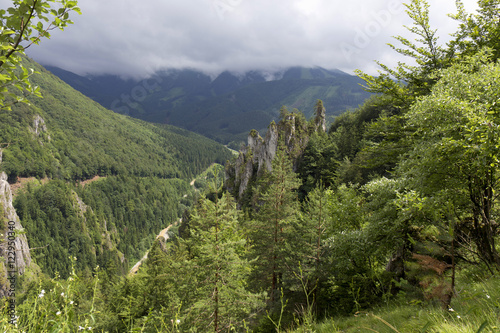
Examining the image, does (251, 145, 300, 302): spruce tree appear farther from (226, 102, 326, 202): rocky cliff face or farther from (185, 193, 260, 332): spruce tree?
(226, 102, 326, 202): rocky cliff face

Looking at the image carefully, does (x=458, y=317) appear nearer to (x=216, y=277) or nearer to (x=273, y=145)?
(x=216, y=277)

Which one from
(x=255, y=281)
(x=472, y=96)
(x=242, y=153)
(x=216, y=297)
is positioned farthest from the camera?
(x=242, y=153)

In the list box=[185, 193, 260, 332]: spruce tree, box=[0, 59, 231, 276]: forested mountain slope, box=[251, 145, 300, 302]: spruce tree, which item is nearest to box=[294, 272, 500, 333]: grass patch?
box=[185, 193, 260, 332]: spruce tree

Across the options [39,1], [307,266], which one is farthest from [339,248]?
[39,1]

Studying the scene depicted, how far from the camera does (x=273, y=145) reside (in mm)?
53219

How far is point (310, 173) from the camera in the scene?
49.5 m

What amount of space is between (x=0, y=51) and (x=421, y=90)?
13470 mm

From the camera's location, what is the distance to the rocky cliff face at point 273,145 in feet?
173

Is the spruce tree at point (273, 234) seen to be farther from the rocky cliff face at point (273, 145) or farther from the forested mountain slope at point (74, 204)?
the forested mountain slope at point (74, 204)

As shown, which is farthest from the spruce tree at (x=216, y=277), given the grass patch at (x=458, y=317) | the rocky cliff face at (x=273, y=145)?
the rocky cliff face at (x=273, y=145)

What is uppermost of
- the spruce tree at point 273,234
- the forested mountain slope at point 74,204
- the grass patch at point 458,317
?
the grass patch at point 458,317

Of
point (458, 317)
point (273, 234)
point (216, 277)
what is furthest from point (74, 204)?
point (458, 317)

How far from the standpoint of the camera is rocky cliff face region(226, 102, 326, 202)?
5269cm

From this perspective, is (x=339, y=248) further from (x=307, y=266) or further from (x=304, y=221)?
(x=304, y=221)
